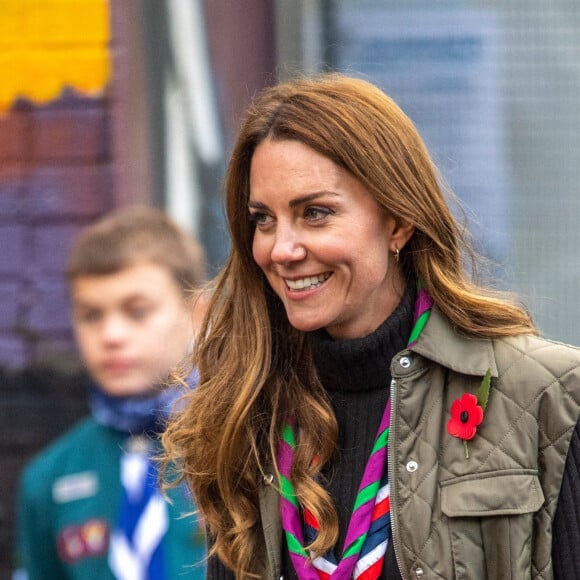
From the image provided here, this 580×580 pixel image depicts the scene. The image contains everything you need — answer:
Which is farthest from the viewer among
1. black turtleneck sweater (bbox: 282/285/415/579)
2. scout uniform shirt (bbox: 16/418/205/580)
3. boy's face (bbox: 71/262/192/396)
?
boy's face (bbox: 71/262/192/396)

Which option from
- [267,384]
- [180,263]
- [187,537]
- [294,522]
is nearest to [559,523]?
[294,522]

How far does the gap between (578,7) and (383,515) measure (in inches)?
144

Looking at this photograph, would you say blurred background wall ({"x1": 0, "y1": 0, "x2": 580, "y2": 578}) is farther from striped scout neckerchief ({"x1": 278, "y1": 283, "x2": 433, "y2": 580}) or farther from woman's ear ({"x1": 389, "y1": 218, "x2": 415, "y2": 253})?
striped scout neckerchief ({"x1": 278, "y1": 283, "x2": 433, "y2": 580})

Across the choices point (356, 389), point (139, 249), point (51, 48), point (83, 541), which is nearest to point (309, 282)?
point (356, 389)

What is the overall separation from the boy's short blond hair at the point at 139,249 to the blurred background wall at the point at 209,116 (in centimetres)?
90

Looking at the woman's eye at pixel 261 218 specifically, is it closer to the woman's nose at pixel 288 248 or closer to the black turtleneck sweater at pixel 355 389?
the woman's nose at pixel 288 248

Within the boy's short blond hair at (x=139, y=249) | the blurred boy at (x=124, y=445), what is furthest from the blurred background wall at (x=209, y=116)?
the blurred boy at (x=124, y=445)

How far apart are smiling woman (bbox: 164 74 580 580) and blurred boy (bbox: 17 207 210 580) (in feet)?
3.54

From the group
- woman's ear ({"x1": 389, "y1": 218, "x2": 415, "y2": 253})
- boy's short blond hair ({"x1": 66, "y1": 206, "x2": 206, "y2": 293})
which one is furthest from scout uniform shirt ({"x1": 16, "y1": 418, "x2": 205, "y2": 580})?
woman's ear ({"x1": 389, "y1": 218, "x2": 415, "y2": 253})

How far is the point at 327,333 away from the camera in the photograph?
3.16m

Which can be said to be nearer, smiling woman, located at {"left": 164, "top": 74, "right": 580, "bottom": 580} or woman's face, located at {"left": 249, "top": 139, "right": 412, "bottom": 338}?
smiling woman, located at {"left": 164, "top": 74, "right": 580, "bottom": 580}

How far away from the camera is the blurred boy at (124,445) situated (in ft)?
14.3

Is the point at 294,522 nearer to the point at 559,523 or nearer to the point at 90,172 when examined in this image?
the point at 559,523

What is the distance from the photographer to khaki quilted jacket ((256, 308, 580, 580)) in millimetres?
2777
